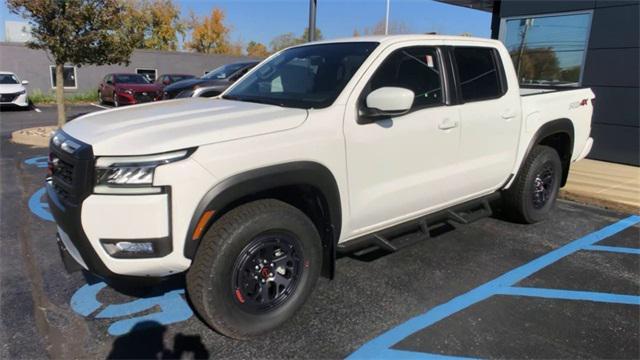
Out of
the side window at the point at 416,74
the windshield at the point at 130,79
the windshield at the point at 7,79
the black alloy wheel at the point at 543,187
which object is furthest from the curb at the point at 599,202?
the windshield at the point at 7,79

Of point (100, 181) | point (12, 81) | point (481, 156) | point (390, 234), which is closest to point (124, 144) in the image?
point (100, 181)

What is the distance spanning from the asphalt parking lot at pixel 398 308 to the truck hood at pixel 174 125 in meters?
1.27

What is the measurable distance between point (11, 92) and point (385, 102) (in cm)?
1954

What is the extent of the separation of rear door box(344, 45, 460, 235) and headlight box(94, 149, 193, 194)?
1.20 meters

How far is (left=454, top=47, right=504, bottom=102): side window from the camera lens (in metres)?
4.02

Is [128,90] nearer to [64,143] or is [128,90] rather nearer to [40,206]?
[40,206]

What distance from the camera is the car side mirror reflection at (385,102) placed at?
3002 mm

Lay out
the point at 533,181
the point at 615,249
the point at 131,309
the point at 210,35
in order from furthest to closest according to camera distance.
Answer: the point at 210,35
the point at 533,181
the point at 615,249
the point at 131,309

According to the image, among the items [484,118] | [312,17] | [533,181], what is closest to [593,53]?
[312,17]

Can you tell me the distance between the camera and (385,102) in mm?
3014

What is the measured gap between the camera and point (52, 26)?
10141 millimetres

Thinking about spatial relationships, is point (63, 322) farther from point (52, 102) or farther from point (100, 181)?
point (52, 102)

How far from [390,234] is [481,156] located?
47.9 inches

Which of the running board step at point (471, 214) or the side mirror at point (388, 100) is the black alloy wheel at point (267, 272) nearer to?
the side mirror at point (388, 100)
